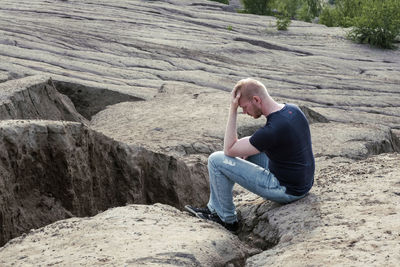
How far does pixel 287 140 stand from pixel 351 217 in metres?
0.61

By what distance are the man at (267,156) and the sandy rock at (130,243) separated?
0.96ft

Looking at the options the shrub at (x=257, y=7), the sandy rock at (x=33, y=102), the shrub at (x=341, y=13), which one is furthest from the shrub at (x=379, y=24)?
the sandy rock at (x=33, y=102)

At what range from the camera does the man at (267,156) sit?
173 inches

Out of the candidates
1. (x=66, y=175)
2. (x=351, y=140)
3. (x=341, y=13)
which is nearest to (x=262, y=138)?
(x=66, y=175)

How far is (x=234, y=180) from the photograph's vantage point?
4.61 m

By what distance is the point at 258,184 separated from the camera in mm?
4582

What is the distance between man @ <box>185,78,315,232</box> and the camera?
439 centimetres

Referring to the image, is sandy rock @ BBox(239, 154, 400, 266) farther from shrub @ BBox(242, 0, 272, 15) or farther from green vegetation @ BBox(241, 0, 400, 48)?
shrub @ BBox(242, 0, 272, 15)

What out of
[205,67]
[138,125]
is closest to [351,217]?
[138,125]

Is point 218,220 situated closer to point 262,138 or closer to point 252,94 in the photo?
point 262,138

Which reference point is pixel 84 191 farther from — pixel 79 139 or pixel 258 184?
pixel 258 184

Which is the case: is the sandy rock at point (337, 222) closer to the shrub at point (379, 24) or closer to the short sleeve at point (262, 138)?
the short sleeve at point (262, 138)

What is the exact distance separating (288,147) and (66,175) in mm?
1572

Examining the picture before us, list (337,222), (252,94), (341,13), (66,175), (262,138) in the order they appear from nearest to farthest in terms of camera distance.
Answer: (337,222) < (262,138) < (252,94) < (66,175) < (341,13)
